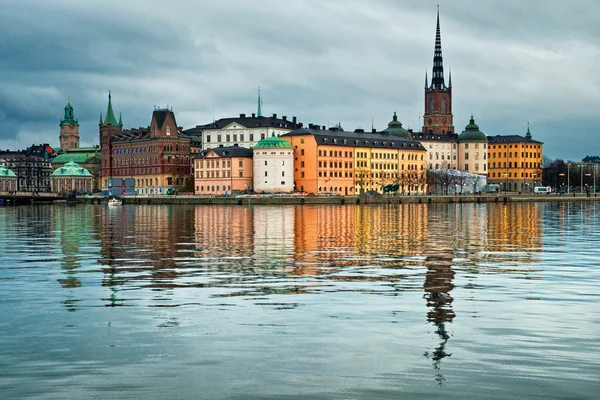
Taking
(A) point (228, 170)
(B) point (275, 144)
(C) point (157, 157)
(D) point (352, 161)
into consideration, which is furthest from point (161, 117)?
(D) point (352, 161)

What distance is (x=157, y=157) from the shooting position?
172m

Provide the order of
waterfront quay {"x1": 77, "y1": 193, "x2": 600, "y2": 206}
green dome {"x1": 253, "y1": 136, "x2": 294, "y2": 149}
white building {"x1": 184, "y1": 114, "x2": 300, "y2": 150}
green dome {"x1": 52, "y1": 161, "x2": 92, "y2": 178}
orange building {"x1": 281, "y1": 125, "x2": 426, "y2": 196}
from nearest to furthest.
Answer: waterfront quay {"x1": 77, "y1": 193, "x2": 600, "y2": 206} < green dome {"x1": 253, "y1": 136, "x2": 294, "y2": 149} < orange building {"x1": 281, "y1": 125, "x2": 426, "y2": 196} < white building {"x1": 184, "y1": 114, "x2": 300, "y2": 150} < green dome {"x1": 52, "y1": 161, "x2": 92, "y2": 178}

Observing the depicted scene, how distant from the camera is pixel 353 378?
11312 mm

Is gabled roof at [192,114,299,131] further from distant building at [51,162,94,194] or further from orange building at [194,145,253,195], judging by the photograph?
distant building at [51,162,94,194]

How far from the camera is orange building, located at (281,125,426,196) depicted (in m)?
152

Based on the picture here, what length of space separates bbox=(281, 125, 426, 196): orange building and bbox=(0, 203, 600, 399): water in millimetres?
122944

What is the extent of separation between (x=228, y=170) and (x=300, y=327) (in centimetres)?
14135

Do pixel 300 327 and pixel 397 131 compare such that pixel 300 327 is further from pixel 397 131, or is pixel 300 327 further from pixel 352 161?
pixel 397 131

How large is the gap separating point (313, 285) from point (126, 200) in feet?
409

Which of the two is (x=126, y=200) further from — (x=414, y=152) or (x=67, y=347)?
(x=67, y=347)

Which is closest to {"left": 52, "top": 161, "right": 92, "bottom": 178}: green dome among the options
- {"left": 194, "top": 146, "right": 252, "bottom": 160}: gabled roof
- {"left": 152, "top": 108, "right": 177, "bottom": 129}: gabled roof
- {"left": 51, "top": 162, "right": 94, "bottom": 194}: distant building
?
{"left": 51, "top": 162, "right": 94, "bottom": 194}: distant building

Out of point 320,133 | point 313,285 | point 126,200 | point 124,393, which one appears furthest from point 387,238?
point 320,133

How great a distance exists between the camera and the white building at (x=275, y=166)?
148m

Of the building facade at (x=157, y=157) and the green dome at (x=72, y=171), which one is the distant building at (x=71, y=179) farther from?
the building facade at (x=157, y=157)
